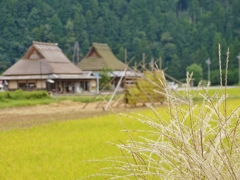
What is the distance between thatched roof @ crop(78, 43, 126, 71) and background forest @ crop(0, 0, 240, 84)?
4.90 meters

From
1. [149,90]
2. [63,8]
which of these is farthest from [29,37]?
[149,90]

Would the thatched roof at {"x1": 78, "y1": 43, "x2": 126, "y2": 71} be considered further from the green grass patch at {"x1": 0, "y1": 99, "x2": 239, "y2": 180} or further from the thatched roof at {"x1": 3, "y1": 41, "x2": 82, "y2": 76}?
the green grass patch at {"x1": 0, "y1": 99, "x2": 239, "y2": 180}

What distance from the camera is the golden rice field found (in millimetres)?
4883

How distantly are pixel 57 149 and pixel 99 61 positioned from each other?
24911 mm

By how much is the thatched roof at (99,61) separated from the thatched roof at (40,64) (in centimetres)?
472

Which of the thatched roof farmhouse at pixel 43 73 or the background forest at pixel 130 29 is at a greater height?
the background forest at pixel 130 29

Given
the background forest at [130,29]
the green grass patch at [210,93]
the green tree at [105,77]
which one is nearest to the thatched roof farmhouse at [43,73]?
the green tree at [105,77]

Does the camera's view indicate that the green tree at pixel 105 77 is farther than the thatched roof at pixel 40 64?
Yes

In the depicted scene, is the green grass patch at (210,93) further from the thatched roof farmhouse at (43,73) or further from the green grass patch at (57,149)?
the thatched roof farmhouse at (43,73)

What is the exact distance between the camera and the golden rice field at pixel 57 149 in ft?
16.0

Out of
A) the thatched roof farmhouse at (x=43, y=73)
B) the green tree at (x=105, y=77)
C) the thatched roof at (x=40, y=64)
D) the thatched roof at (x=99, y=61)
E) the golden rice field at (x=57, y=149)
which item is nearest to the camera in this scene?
the golden rice field at (x=57, y=149)

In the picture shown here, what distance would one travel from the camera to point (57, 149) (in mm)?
6379

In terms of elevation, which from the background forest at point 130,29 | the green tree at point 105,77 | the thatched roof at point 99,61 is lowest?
the green tree at point 105,77

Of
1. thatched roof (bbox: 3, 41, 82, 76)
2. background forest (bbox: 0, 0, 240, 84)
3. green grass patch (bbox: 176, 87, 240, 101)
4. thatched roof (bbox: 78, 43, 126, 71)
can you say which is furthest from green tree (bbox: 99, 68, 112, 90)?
background forest (bbox: 0, 0, 240, 84)
